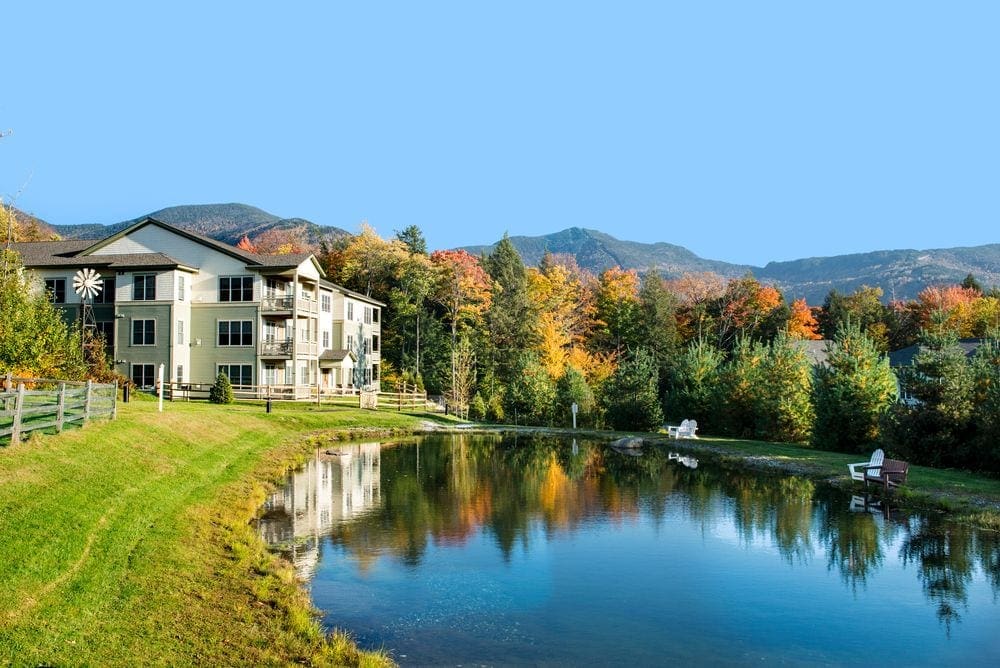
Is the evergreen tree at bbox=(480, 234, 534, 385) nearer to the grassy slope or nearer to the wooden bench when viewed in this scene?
the wooden bench

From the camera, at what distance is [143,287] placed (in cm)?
4859

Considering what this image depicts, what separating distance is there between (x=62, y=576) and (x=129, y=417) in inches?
553

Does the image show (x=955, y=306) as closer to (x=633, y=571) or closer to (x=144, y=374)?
(x=144, y=374)

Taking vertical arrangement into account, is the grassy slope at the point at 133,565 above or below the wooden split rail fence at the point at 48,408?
below

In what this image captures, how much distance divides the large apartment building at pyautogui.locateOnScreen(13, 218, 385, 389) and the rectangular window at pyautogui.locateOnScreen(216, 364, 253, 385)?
65 mm

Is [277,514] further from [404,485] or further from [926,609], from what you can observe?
[926,609]

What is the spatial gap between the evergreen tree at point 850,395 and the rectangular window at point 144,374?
125 ft

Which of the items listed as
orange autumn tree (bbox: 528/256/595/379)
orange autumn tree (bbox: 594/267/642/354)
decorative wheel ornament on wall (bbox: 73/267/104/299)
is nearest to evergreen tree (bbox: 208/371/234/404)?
decorative wheel ornament on wall (bbox: 73/267/104/299)

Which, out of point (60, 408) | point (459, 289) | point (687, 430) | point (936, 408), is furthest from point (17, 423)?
point (459, 289)

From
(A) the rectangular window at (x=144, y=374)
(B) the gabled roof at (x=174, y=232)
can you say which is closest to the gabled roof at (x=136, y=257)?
(B) the gabled roof at (x=174, y=232)

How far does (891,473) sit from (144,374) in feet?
139

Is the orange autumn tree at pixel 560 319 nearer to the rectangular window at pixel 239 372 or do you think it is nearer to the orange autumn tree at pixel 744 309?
the orange autumn tree at pixel 744 309

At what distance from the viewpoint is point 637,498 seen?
2269 cm

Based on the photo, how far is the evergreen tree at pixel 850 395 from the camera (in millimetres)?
30906
